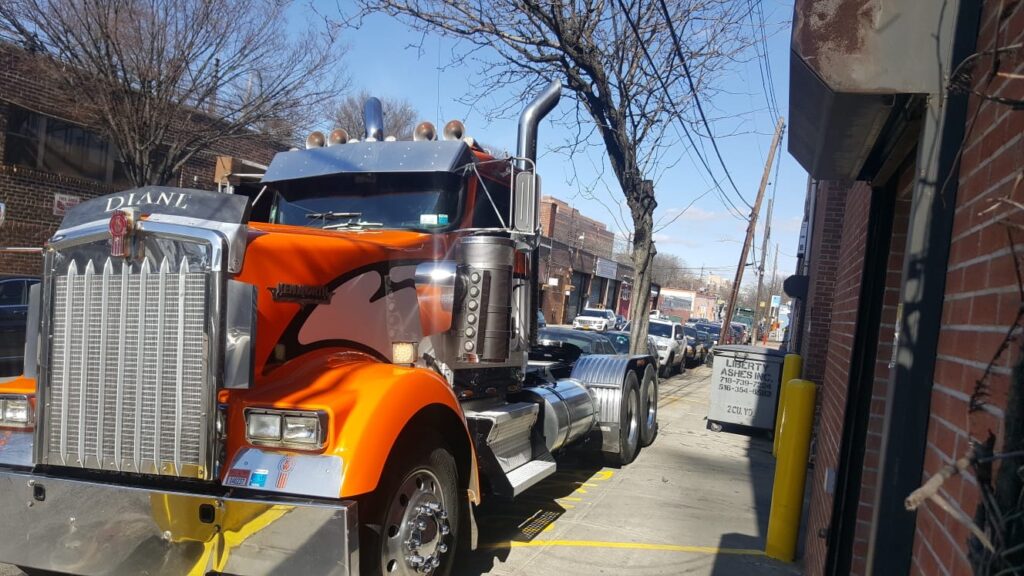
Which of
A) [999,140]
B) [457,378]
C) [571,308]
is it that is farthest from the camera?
[571,308]

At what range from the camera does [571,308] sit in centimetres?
4450

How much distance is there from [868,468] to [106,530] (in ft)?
11.7

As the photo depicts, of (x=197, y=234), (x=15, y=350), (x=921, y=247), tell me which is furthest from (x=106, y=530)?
(x=15, y=350)

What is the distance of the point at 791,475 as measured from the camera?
5.95 m

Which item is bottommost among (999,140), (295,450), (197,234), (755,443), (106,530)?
(755,443)

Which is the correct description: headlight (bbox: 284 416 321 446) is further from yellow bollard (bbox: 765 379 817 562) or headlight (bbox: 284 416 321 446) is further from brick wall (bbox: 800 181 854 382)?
brick wall (bbox: 800 181 854 382)

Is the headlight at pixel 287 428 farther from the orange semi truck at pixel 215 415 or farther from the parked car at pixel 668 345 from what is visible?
the parked car at pixel 668 345

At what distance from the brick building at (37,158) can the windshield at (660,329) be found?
12.5m

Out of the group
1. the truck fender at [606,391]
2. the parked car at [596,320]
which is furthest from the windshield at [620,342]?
the parked car at [596,320]

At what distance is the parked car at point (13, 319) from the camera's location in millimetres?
12875

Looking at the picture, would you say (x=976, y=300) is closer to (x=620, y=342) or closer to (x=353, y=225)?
(x=353, y=225)

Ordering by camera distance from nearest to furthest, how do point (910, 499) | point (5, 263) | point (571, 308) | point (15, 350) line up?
point (910, 499)
point (15, 350)
point (5, 263)
point (571, 308)

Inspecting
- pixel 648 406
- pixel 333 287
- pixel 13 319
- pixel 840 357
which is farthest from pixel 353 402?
pixel 13 319

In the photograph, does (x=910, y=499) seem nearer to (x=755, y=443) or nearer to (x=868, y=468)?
(x=868, y=468)
